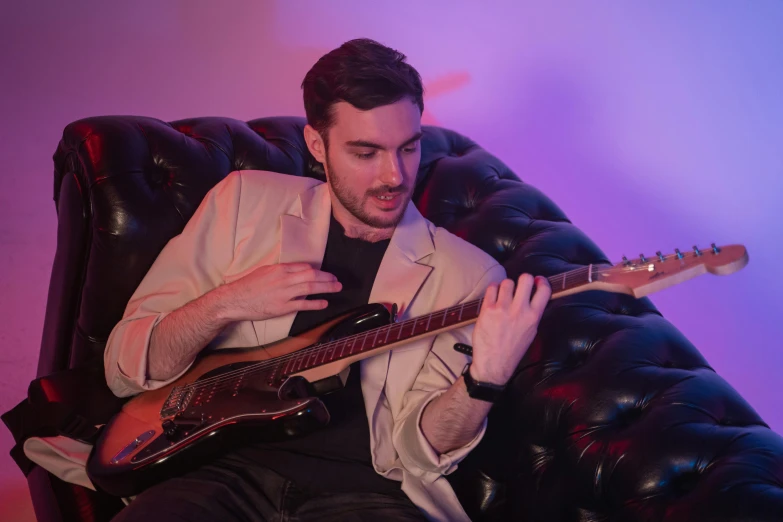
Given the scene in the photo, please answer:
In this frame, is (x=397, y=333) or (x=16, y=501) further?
(x=16, y=501)

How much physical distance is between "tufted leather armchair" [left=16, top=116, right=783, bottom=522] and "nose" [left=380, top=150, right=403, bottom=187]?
44 centimetres

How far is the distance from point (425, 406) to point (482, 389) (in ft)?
0.71

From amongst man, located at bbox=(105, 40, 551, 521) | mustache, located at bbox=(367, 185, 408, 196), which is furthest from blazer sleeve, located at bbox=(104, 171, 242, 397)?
mustache, located at bbox=(367, 185, 408, 196)

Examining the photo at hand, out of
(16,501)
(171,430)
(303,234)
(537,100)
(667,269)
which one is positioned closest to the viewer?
(667,269)

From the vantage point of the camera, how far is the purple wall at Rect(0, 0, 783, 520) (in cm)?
217

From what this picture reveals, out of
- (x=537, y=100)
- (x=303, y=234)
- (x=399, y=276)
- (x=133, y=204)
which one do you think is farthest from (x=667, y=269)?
(x=537, y=100)

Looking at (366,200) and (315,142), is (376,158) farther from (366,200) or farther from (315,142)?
(315,142)

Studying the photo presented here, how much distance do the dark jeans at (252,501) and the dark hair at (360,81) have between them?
2.83ft

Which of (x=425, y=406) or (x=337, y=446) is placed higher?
(x=425, y=406)

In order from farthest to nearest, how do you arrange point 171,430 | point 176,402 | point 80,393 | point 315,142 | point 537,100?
point 537,100 < point 315,142 < point 80,393 < point 176,402 < point 171,430

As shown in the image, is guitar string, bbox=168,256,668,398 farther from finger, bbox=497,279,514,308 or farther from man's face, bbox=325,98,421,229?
man's face, bbox=325,98,421,229

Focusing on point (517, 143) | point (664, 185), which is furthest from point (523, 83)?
point (664, 185)

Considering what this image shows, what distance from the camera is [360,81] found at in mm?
1615

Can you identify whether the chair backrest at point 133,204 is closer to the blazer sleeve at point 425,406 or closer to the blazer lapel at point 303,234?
the blazer lapel at point 303,234
